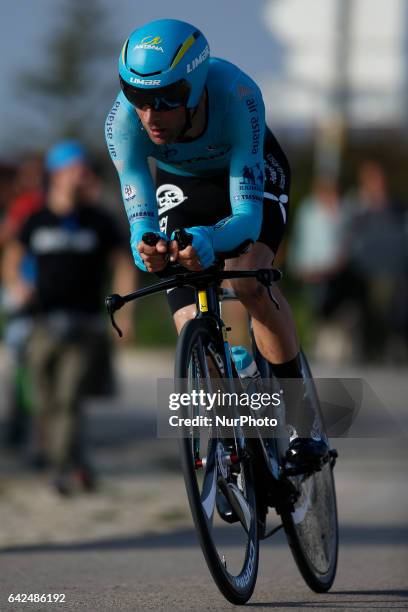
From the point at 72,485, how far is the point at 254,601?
3856mm

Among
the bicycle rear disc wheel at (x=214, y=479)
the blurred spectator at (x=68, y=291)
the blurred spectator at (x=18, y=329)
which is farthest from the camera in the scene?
the blurred spectator at (x=18, y=329)

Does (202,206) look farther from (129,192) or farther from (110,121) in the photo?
(110,121)

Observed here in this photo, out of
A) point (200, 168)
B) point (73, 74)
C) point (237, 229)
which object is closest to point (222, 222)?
point (237, 229)

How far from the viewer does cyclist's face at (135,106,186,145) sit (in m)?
4.90

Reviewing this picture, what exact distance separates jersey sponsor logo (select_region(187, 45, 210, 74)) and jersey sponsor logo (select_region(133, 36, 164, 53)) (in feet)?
0.41

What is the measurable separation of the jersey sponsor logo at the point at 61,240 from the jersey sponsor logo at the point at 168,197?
3.68 metres

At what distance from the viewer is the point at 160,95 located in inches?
191

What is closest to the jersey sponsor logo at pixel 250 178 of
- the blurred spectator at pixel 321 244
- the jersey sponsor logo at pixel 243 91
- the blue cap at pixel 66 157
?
the jersey sponsor logo at pixel 243 91

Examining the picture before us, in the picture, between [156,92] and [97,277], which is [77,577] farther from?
[97,277]

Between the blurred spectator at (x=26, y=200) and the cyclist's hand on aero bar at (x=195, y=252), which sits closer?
the cyclist's hand on aero bar at (x=195, y=252)

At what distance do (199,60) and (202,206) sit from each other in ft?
2.20

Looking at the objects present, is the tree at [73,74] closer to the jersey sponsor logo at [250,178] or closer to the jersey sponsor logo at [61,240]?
the jersey sponsor logo at [61,240]

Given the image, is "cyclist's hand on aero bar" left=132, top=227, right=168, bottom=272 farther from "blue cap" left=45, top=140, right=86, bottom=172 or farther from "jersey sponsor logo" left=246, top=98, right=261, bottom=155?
"blue cap" left=45, top=140, right=86, bottom=172

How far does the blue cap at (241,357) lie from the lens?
17.5 feet
